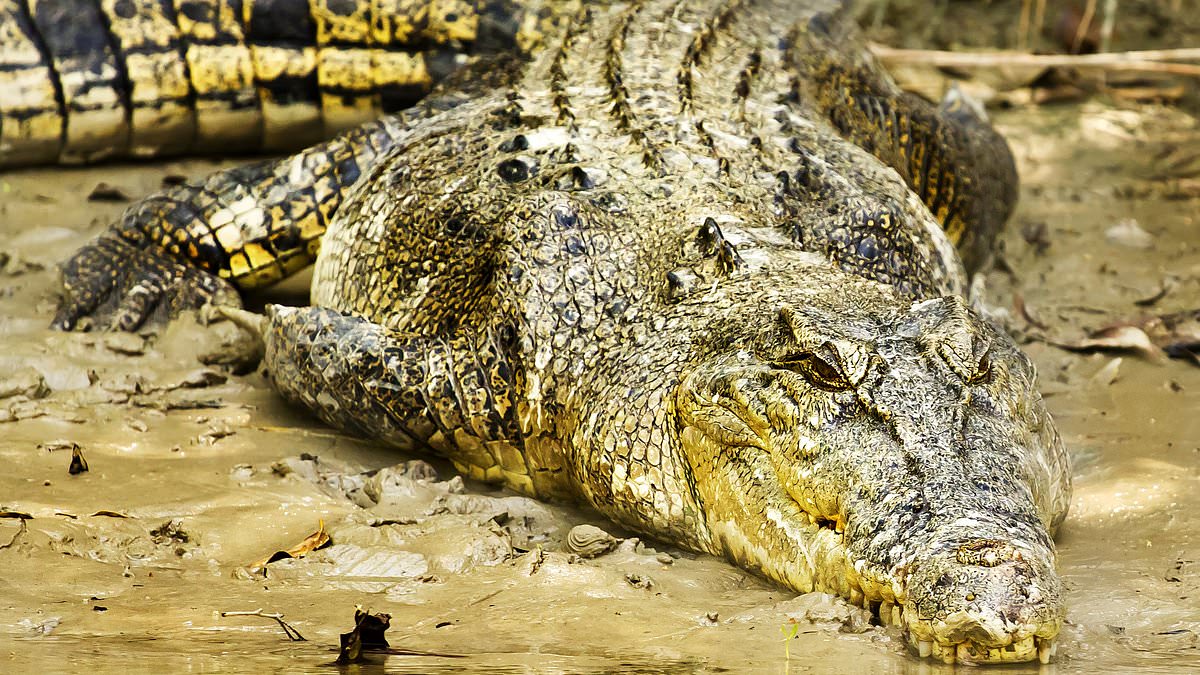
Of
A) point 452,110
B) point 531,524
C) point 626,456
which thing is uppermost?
point 452,110

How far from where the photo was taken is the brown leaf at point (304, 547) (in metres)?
3.17

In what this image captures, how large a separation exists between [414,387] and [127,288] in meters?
1.50

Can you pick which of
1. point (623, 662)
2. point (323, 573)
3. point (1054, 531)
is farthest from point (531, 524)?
point (1054, 531)

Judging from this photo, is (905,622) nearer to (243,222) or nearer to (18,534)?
(18,534)

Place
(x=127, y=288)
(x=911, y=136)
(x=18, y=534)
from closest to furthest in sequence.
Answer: (x=18, y=534), (x=127, y=288), (x=911, y=136)

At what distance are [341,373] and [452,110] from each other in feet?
4.74

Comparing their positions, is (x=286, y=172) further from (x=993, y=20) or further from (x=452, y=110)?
(x=993, y=20)

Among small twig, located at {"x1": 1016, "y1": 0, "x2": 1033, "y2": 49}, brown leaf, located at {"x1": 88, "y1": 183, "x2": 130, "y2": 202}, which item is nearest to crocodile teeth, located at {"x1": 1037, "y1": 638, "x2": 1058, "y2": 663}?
brown leaf, located at {"x1": 88, "y1": 183, "x2": 130, "y2": 202}

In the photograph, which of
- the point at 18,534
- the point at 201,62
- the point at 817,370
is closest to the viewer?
the point at 817,370

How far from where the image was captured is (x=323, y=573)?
3129mm

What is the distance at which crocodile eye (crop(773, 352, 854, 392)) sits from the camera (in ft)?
9.85

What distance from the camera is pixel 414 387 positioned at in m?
3.90

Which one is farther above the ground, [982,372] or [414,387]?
[982,372]

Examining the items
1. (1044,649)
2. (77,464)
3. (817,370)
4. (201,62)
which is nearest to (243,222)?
(201,62)
